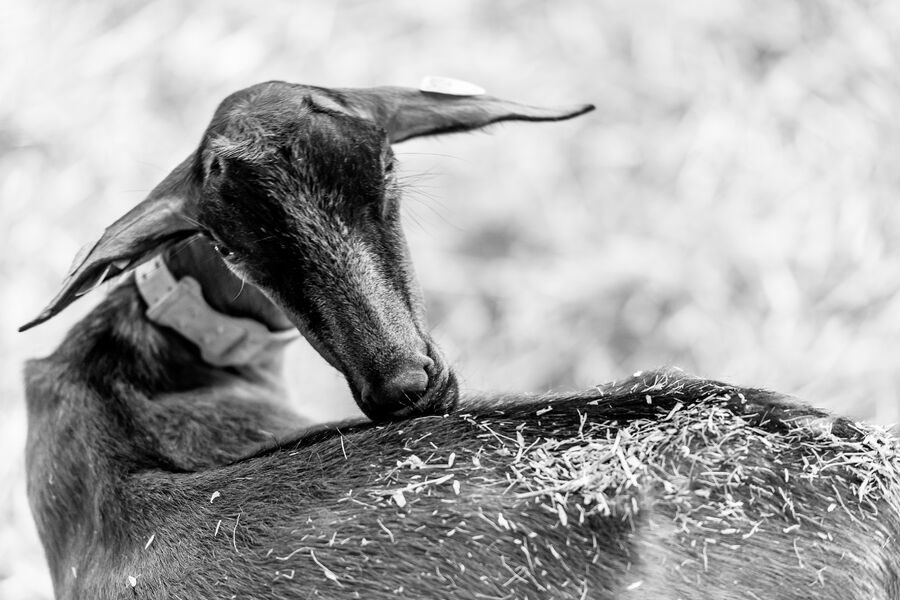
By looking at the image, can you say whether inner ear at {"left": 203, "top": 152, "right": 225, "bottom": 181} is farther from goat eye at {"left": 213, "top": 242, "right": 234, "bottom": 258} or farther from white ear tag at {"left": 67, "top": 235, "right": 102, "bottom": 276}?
white ear tag at {"left": 67, "top": 235, "right": 102, "bottom": 276}

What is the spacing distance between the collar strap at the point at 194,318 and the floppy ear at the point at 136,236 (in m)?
0.28

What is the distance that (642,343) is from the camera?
5035 mm

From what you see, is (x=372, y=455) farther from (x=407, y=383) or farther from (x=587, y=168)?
(x=587, y=168)

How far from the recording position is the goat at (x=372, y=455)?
170cm

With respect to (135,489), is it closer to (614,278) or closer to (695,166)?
(614,278)

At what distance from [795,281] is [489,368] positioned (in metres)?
1.47

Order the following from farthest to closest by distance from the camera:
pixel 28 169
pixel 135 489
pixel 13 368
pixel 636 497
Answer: pixel 28 169 < pixel 13 368 < pixel 135 489 < pixel 636 497

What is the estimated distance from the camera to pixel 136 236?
2.25 m

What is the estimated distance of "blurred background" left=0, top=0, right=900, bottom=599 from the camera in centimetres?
488

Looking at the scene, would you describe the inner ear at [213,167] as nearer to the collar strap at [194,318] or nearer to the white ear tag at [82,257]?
the white ear tag at [82,257]

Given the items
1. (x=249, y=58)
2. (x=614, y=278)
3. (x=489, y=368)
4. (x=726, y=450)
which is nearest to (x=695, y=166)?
(x=614, y=278)

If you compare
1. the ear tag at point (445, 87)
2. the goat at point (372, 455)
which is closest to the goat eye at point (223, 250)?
the goat at point (372, 455)

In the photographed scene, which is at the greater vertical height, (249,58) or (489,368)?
(249,58)

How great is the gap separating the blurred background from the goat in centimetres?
228
